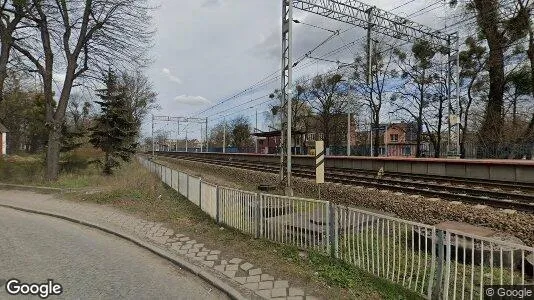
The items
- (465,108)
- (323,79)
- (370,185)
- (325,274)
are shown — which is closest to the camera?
(325,274)

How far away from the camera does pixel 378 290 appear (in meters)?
4.68

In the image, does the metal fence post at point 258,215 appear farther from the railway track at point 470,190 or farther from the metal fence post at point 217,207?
the railway track at point 470,190

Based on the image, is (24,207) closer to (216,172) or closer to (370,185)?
(370,185)

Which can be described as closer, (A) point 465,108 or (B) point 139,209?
(B) point 139,209

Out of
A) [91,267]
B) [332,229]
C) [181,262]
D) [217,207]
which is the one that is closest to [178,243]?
[181,262]

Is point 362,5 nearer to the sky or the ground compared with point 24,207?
nearer to the sky

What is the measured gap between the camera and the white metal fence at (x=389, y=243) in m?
4.27

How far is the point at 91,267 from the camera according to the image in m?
5.88

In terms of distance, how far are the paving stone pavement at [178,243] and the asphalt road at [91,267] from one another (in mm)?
412

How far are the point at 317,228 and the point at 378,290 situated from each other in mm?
1720

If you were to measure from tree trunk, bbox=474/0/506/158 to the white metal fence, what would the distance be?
22.6 meters

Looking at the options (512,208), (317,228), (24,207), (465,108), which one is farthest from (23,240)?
(465,108)

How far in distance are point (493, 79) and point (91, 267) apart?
28684 millimetres

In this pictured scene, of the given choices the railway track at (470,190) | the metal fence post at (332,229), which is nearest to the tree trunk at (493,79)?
the railway track at (470,190)
